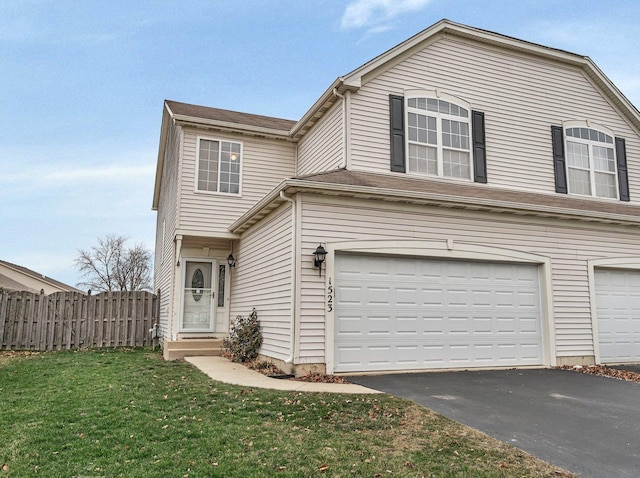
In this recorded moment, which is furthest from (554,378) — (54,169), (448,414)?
(54,169)

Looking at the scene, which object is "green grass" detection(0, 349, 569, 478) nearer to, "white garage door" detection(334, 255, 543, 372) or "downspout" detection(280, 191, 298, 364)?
"downspout" detection(280, 191, 298, 364)

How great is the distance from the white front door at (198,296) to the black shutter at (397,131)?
5.88m

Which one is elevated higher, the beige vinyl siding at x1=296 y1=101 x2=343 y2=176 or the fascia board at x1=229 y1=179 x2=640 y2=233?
the beige vinyl siding at x1=296 y1=101 x2=343 y2=176

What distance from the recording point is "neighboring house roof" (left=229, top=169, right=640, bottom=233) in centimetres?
887

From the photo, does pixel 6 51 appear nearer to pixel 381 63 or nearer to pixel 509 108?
pixel 381 63

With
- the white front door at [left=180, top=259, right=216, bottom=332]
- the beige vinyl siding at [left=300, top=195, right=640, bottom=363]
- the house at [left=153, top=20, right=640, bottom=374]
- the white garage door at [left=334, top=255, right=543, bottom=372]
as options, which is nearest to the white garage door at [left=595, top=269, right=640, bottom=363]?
the house at [left=153, top=20, right=640, bottom=374]

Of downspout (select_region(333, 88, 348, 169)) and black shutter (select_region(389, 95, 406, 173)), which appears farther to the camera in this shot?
black shutter (select_region(389, 95, 406, 173))

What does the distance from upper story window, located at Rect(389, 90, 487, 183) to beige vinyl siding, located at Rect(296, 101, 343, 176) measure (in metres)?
1.18

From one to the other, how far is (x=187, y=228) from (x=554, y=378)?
8944 millimetres

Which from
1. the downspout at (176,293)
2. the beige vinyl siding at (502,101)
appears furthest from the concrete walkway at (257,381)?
the beige vinyl siding at (502,101)

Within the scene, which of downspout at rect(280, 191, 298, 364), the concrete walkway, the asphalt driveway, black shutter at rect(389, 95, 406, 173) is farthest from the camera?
black shutter at rect(389, 95, 406, 173)

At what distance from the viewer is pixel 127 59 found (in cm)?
2217

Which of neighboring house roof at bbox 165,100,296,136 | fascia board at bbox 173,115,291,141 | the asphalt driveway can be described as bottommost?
the asphalt driveway

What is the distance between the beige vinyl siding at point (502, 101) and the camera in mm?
10797
